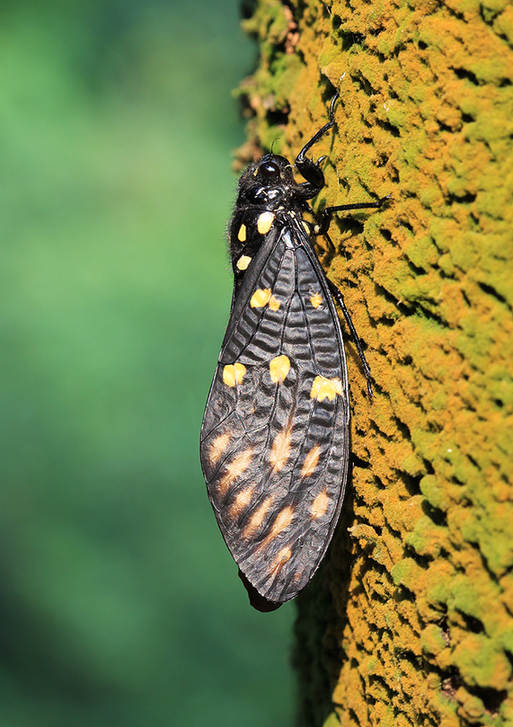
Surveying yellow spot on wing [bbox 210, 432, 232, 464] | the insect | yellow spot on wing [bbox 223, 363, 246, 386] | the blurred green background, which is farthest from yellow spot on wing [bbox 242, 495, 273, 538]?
the blurred green background

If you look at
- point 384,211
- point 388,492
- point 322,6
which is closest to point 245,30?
point 322,6

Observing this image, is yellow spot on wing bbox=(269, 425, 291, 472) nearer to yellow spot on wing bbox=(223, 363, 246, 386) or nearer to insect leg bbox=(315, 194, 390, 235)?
yellow spot on wing bbox=(223, 363, 246, 386)

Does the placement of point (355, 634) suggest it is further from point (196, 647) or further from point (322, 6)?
point (196, 647)

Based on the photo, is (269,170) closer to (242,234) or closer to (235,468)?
(242,234)

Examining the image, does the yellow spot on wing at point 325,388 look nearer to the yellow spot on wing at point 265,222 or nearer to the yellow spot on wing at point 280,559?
the yellow spot on wing at point 280,559

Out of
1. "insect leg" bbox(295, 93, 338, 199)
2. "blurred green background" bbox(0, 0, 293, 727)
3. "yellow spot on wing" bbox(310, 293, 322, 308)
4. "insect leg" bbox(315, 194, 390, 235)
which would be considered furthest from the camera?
"blurred green background" bbox(0, 0, 293, 727)

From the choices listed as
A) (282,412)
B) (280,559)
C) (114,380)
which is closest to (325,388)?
(282,412)
